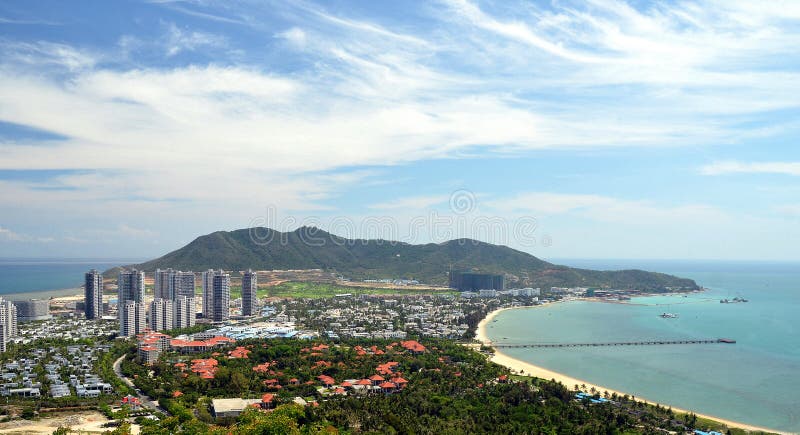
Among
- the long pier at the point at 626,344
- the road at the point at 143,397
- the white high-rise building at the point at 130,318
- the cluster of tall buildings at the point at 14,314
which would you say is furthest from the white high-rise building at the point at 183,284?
the long pier at the point at 626,344

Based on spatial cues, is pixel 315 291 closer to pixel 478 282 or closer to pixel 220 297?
→ pixel 478 282

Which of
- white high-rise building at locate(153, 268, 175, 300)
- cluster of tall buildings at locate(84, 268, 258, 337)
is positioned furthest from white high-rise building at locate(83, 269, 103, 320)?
white high-rise building at locate(153, 268, 175, 300)

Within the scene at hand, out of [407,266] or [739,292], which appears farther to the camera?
[407,266]

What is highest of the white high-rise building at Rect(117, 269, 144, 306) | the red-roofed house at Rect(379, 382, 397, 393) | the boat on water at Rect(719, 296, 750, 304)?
the white high-rise building at Rect(117, 269, 144, 306)

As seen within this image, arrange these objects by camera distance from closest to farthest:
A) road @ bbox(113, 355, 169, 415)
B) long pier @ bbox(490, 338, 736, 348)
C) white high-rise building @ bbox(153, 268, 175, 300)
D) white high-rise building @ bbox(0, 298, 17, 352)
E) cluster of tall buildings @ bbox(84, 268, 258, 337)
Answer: road @ bbox(113, 355, 169, 415) < white high-rise building @ bbox(0, 298, 17, 352) < long pier @ bbox(490, 338, 736, 348) < cluster of tall buildings @ bbox(84, 268, 258, 337) < white high-rise building @ bbox(153, 268, 175, 300)

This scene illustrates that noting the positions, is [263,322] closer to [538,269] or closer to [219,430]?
[219,430]

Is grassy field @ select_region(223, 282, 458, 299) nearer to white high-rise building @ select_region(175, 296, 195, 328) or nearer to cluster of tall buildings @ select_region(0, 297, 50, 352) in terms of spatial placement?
cluster of tall buildings @ select_region(0, 297, 50, 352)

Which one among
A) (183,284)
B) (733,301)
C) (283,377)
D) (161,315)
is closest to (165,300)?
(161,315)

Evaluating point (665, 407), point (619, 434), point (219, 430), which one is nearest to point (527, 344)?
Result: point (665, 407)
